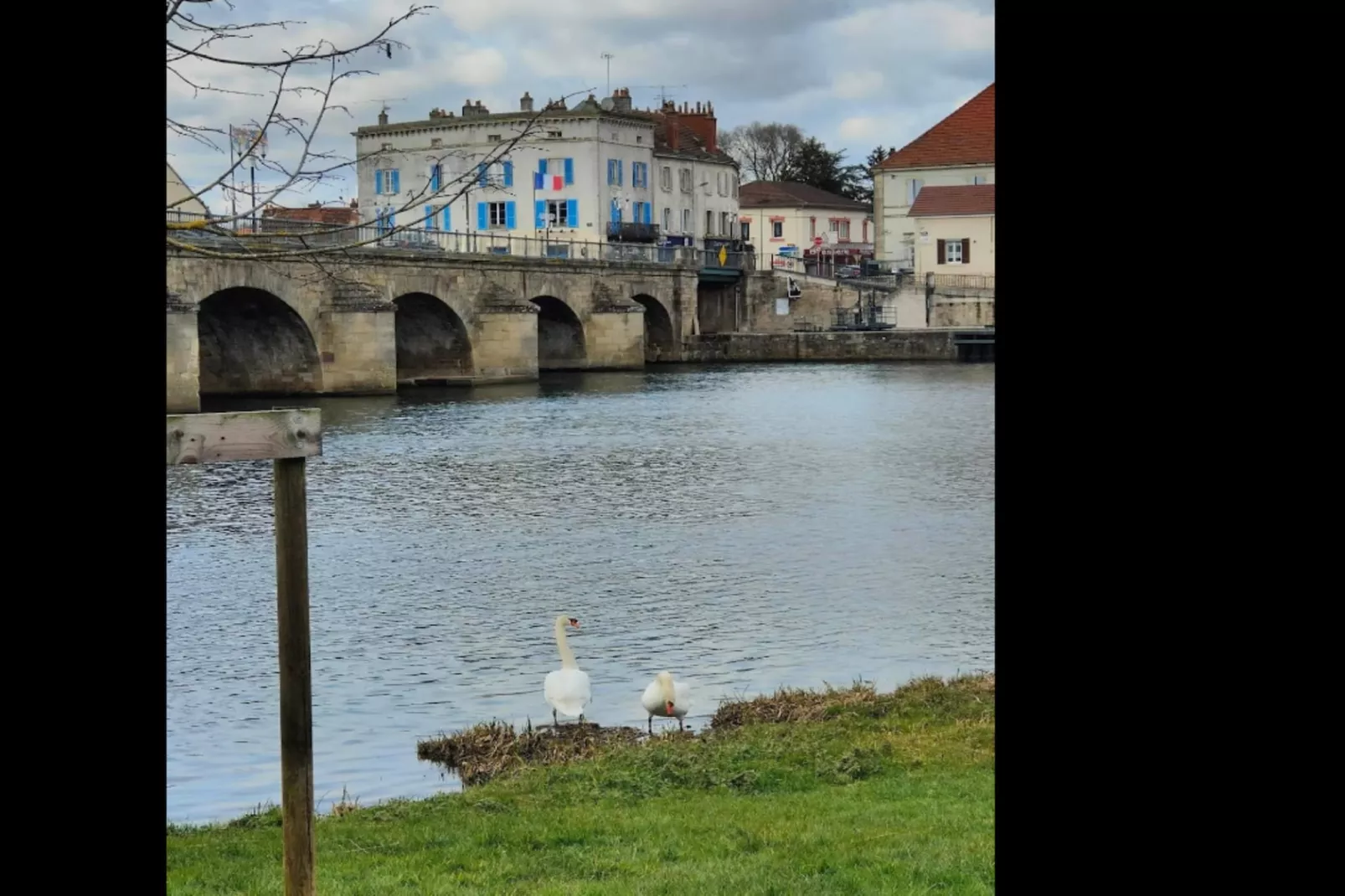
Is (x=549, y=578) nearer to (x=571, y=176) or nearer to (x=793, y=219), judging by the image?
(x=571, y=176)

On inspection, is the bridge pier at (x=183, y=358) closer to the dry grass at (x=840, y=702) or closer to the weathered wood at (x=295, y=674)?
the dry grass at (x=840, y=702)

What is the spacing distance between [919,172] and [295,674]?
2856 inches

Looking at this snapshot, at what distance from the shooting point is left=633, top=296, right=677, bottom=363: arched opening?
61.0 metres

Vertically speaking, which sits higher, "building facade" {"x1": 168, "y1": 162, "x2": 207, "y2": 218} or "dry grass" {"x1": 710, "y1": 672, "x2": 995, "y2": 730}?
"building facade" {"x1": 168, "y1": 162, "x2": 207, "y2": 218}

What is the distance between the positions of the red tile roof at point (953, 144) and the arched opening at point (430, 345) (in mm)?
30666

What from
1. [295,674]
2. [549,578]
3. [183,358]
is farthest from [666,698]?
[183,358]

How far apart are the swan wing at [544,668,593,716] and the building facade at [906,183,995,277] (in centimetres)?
5947

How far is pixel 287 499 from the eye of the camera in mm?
4391

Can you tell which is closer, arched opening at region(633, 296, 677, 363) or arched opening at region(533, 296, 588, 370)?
arched opening at region(533, 296, 588, 370)

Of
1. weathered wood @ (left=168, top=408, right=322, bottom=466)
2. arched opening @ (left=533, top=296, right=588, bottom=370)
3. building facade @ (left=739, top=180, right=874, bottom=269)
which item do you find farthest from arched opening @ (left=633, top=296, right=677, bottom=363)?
weathered wood @ (left=168, top=408, right=322, bottom=466)

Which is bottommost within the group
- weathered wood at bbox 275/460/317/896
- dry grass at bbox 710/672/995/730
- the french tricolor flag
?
dry grass at bbox 710/672/995/730

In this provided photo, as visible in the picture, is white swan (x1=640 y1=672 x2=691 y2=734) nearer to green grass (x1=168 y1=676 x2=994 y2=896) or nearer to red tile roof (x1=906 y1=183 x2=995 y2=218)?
green grass (x1=168 y1=676 x2=994 y2=896)
